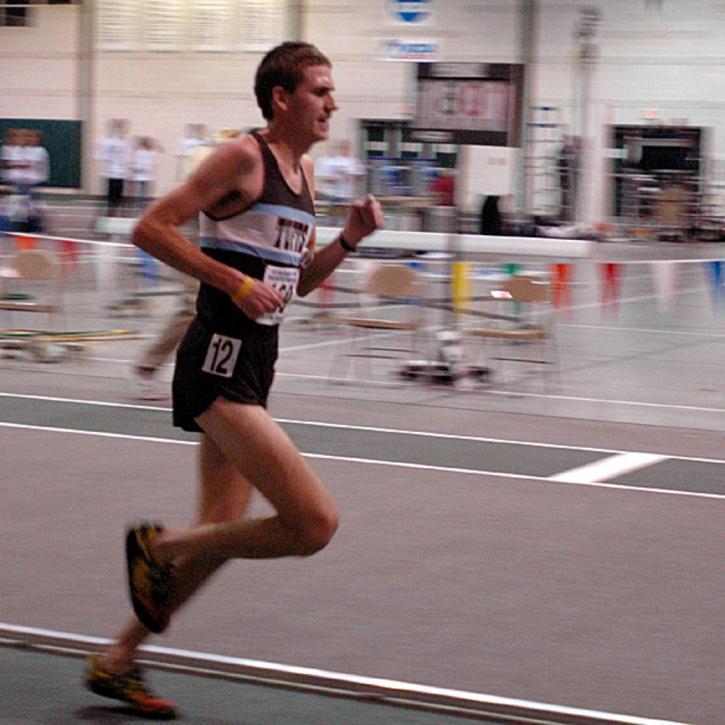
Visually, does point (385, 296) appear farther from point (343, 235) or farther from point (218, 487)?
point (218, 487)

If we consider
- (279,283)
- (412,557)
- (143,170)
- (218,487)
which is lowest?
(412,557)

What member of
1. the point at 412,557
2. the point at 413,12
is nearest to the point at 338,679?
the point at 412,557

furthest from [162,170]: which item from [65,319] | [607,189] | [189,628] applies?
[189,628]

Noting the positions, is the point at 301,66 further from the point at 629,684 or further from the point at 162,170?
the point at 162,170

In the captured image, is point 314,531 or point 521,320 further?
point 521,320

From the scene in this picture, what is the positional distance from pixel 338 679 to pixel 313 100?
1.78 m

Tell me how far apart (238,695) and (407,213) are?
2545 centimetres

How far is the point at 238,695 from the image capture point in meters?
4.88

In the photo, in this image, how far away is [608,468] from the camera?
31.0ft

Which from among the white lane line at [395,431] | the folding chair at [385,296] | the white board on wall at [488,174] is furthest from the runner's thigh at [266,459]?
the white board on wall at [488,174]

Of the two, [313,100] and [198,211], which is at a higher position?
[313,100]

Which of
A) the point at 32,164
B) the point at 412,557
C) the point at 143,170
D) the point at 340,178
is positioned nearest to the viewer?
the point at 412,557

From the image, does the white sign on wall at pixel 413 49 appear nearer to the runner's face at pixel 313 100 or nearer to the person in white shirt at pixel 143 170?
the runner's face at pixel 313 100

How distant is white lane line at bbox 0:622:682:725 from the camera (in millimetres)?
4766
